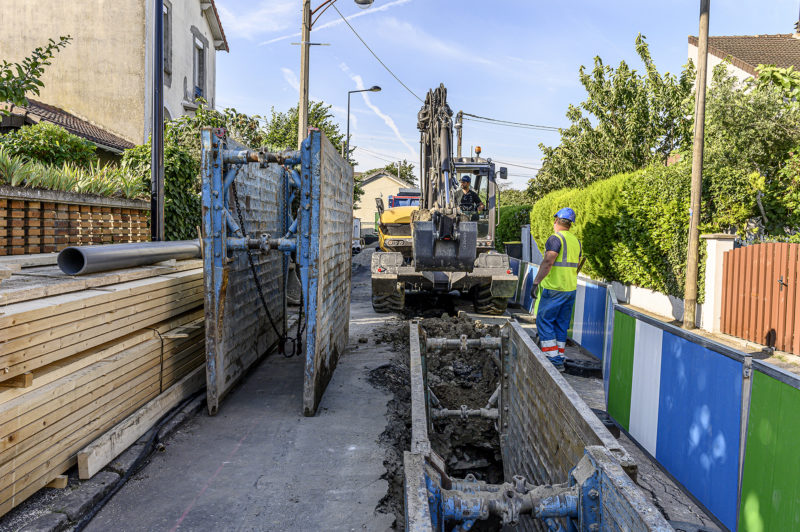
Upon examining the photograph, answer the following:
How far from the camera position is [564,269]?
6.82 metres

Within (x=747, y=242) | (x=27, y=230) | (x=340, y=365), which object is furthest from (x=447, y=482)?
(x=747, y=242)

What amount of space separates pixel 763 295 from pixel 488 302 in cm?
489

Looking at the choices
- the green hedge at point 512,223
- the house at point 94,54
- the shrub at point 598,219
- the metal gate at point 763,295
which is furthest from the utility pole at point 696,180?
the green hedge at point 512,223

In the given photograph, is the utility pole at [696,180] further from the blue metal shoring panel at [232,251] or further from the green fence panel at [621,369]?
the blue metal shoring panel at [232,251]

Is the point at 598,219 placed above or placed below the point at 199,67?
below

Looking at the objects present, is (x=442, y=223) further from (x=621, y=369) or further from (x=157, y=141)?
(x=621, y=369)

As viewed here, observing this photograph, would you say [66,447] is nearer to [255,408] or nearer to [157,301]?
[157,301]

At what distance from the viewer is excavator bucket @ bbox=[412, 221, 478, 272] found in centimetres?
1004

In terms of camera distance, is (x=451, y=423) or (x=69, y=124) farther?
(x=69, y=124)

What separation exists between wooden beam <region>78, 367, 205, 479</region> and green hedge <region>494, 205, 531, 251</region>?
23.1 m

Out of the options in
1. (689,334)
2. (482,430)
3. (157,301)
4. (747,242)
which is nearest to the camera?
(689,334)

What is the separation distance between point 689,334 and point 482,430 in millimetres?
2178

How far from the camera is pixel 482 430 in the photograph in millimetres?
5324

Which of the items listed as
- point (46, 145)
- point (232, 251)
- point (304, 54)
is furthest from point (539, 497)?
point (304, 54)
